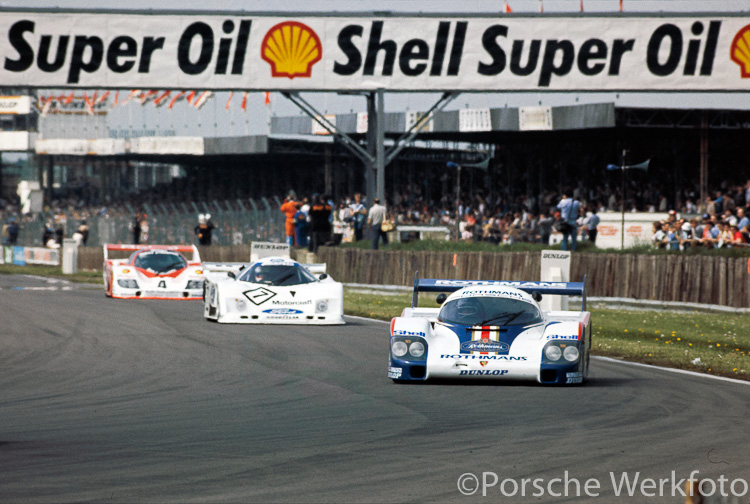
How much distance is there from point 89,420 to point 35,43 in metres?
23.6

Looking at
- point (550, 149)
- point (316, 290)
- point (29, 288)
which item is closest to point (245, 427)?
point (316, 290)

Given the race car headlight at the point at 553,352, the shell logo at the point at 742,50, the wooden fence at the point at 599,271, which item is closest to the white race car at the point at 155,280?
the wooden fence at the point at 599,271

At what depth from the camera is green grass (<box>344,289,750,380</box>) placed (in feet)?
44.2

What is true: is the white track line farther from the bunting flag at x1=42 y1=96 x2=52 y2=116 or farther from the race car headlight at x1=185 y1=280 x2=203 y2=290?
the bunting flag at x1=42 y1=96 x2=52 y2=116

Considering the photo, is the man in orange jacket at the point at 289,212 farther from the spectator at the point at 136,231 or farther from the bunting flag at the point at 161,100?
the bunting flag at the point at 161,100

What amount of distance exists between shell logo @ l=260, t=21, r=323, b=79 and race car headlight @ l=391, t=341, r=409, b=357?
19.8 meters

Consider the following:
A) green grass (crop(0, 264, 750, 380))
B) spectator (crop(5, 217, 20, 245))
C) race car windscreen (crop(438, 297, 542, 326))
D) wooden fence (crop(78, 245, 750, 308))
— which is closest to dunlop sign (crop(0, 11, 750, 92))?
wooden fence (crop(78, 245, 750, 308))

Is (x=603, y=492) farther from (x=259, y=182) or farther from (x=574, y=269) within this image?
(x=259, y=182)

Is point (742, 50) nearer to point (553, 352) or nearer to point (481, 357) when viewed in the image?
point (553, 352)

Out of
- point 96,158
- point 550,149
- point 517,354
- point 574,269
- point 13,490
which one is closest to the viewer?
point 13,490

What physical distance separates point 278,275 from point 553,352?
7.85m

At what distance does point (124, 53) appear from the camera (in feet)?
97.9

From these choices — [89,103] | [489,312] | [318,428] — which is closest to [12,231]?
[89,103]

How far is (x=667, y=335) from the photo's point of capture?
17.0 m
